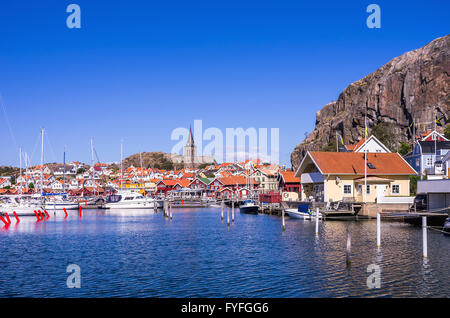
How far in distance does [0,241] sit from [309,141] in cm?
13114

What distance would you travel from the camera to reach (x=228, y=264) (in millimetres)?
28641

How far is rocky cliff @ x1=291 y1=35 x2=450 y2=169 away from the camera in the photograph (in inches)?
4503

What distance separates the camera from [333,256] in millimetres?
A: 30516

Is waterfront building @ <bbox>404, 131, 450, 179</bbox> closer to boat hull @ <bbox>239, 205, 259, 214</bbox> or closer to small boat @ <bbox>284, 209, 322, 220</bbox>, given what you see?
boat hull @ <bbox>239, 205, 259, 214</bbox>

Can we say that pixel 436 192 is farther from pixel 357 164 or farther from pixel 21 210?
pixel 21 210

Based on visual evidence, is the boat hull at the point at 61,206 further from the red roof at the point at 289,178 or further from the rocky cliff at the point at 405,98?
the rocky cliff at the point at 405,98

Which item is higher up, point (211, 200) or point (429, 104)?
point (429, 104)

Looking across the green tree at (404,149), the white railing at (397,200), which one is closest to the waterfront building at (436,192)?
the white railing at (397,200)

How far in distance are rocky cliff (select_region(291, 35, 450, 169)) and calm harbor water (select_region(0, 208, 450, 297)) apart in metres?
77.6

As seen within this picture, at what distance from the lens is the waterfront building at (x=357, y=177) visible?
61.1 meters

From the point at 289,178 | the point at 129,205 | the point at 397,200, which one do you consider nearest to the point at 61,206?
the point at 129,205
